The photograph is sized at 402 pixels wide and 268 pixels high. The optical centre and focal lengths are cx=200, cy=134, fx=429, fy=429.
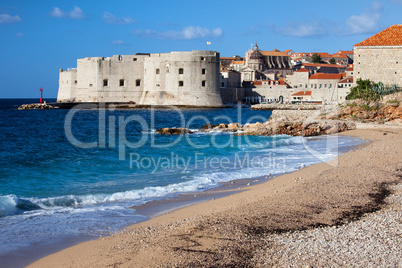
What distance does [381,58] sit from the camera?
74.8 ft

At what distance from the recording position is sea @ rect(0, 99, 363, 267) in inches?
170

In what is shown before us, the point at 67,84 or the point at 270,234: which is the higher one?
the point at 67,84

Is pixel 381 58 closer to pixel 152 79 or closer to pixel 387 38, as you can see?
pixel 387 38

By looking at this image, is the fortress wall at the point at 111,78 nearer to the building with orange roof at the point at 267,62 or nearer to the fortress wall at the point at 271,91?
the fortress wall at the point at 271,91

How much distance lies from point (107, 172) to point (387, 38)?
64.2 ft

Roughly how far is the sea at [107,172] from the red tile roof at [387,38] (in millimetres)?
11837

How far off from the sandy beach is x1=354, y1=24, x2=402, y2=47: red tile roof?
756 inches

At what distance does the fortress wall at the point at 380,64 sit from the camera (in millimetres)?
22531

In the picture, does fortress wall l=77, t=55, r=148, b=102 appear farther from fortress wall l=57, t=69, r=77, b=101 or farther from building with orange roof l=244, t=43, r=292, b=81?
building with orange roof l=244, t=43, r=292, b=81

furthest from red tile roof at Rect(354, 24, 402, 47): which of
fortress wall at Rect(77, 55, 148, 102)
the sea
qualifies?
fortress wall at Rect(77, 55, 148, 102)

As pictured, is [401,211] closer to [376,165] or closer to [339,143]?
[376,165]

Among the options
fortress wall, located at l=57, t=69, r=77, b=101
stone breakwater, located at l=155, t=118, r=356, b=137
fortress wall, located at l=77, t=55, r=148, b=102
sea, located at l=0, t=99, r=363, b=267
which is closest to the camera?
sea, located at l=0, t=99, r=363, b=267

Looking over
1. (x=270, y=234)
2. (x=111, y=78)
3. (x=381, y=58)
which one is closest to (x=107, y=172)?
(x=270, y=234)

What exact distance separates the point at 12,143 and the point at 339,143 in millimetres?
9975
